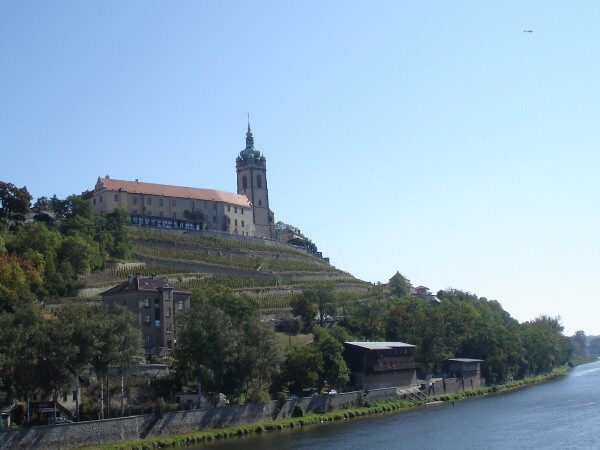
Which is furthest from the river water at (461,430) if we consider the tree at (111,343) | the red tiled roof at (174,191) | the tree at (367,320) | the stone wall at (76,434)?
the red tiled roof at (174,191)

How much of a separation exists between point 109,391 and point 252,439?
10.1 meters

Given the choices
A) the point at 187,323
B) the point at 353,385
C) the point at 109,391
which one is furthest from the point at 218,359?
the point at 353,385

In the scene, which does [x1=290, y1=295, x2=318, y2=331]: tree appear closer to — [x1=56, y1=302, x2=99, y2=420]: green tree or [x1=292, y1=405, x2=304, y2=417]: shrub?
[x1=292, y1=405, x2=304, y2=417]: shrub

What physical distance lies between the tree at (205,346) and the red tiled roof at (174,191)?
62293 mm

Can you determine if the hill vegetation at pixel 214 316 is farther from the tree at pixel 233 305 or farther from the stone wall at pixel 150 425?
the stone wall at pixel 150 425

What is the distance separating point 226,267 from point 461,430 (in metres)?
51.6

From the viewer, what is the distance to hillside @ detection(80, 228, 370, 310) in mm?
88812

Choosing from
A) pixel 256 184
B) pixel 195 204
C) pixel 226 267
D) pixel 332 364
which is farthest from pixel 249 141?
pixel 332 364

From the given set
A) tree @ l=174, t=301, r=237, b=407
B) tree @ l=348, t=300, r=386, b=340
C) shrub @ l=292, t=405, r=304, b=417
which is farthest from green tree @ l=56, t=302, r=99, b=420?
tree @ l=348, t=300, r=386, b=340

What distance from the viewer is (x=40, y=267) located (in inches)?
2837

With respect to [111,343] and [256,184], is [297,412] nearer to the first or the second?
[111,343]

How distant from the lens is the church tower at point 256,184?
142750mm

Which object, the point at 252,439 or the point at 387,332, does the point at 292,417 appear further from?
the point at 387,332

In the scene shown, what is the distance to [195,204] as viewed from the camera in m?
125
